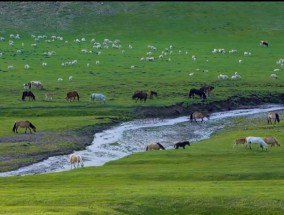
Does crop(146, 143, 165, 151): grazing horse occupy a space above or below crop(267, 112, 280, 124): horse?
below

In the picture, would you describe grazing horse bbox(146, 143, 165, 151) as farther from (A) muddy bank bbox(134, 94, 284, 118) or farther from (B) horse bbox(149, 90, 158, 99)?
(B) horse bbox(149, 90, 158, 99)

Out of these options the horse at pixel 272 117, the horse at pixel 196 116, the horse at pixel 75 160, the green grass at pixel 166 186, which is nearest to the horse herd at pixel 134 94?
the horse at pixel 196 116

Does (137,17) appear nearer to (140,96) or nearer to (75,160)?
(140,96)

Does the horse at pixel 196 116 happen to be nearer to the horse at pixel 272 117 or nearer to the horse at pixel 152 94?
the horse at pixel 272 117

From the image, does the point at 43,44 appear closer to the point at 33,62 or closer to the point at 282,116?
the point at 33,62

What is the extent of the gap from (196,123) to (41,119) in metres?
10.7

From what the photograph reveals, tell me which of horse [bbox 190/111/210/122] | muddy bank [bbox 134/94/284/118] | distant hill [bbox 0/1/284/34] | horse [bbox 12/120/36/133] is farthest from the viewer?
distant hill [bbox 0/1/284/34]

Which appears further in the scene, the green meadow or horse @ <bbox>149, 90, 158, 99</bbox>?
horse @ <bbox>149, 90, 158, 99</bbox>

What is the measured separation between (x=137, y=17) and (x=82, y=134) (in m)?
54.8

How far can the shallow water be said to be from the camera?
47500 millimetres

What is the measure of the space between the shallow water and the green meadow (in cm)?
155

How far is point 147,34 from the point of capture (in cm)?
10394

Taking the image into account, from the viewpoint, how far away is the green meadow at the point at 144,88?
35.8 meters

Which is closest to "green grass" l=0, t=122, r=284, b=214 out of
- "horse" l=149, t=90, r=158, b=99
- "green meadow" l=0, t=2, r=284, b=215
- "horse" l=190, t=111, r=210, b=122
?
"green meadow" l=0, t=2, r=284, b=215
